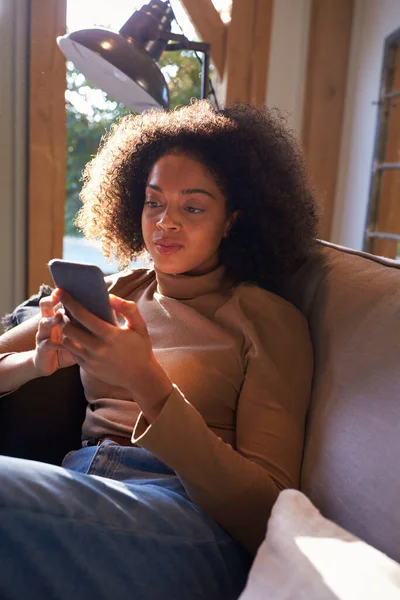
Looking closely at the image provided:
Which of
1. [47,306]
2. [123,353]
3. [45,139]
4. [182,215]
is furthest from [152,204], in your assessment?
[45,139]

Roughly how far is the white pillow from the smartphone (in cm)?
33

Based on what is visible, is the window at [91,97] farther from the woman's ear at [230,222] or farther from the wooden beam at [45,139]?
the woman's ear at [230,222]

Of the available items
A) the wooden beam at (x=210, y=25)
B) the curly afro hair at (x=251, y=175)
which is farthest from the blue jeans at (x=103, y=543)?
the wooden beam at (x=210, y=25)

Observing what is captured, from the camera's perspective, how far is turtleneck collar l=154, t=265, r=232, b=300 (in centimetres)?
115

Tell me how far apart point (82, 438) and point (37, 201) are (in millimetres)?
1250

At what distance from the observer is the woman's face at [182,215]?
110cm

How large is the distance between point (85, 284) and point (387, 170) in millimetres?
1676

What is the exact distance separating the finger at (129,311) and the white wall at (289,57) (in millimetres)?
1753

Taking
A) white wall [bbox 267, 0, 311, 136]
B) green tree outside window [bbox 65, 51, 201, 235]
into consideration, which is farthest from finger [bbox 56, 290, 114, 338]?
white wall [bbox 267, 0, 311, 136]

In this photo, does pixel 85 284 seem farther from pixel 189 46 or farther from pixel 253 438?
pixel 189 46

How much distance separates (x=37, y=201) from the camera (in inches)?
85.5

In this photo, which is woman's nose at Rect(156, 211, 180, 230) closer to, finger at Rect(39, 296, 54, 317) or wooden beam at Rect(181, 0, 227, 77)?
finger at Rect(39, 296, 54, 317)

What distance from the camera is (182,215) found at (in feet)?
3.61

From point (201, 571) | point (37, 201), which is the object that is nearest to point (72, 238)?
point (37, 201)
